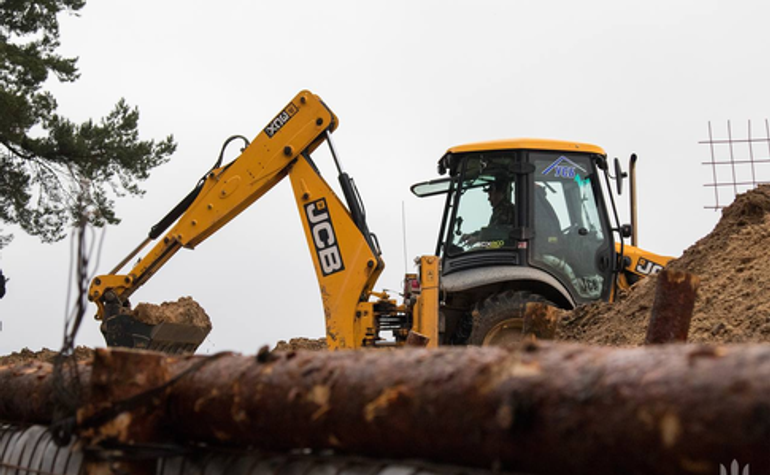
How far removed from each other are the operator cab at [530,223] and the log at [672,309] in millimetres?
5069

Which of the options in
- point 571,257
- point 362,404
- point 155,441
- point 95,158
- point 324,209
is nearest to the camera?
point 362,404

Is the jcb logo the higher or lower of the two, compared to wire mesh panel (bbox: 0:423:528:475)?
higher

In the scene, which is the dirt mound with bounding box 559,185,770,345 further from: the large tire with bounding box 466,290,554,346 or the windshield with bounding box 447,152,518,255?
the windshield with bounding box 447,152,518,255

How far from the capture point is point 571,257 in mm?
8602

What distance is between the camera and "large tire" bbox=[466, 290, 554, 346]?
819 centimetres

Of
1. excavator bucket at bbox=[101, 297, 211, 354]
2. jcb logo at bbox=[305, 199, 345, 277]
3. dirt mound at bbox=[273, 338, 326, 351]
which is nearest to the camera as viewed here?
→ jcb logo at bbox=[305, 199, 345, 277]

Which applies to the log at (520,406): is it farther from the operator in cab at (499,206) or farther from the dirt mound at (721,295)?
the operator in cab at (499,206)

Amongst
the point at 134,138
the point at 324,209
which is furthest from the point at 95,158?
the point at 324,209

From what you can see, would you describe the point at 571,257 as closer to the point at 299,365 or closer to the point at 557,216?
the point at 557,216

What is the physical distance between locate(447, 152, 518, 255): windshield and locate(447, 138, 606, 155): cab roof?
Answer: 79mm

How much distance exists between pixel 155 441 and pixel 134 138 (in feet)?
46.8

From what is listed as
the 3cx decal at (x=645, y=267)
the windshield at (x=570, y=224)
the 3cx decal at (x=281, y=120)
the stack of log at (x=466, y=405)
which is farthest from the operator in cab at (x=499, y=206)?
the stack of log at (x=466, y=405)

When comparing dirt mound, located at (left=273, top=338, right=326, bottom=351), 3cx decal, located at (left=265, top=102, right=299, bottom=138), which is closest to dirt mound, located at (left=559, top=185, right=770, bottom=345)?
3cx decal, located at (left=265, top=102, right=299, bottom=138)

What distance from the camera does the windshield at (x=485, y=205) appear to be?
8609 millimetres
